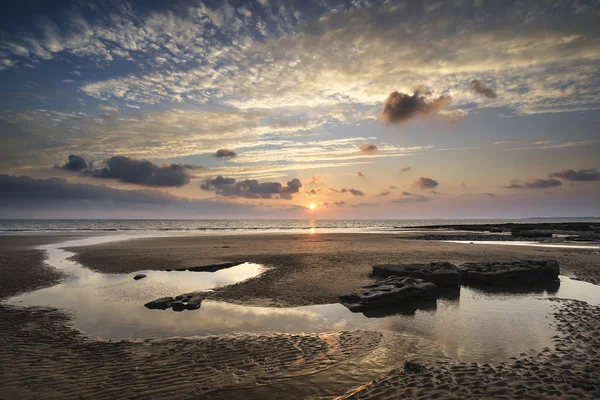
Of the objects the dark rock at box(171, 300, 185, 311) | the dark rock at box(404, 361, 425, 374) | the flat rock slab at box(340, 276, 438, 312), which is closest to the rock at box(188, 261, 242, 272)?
the dark rock at box(171, 300, 185, 311)

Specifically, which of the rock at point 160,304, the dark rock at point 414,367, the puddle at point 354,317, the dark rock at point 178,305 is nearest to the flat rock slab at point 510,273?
the puddle at point 354,317

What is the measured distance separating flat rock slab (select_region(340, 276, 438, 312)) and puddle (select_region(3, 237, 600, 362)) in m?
0.53

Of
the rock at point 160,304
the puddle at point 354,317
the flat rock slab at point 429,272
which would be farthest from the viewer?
the flat rock slab at point 429,272

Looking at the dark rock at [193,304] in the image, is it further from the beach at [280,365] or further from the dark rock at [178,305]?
the beach at [280,365]

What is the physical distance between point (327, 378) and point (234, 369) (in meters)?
2.40

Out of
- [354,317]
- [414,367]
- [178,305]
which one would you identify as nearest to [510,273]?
[354,317]

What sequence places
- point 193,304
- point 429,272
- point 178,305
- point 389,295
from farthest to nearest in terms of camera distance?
point 429,272, point 389,295, point 193,304, point 178,305

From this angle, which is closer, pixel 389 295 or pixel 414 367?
pixel 414 367

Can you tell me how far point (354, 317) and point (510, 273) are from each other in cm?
1163

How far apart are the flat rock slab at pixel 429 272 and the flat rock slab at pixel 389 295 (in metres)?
2.24

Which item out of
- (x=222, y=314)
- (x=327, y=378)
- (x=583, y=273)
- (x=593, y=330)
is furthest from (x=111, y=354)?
(x=583, y=273)

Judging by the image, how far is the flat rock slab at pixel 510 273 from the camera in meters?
18.5

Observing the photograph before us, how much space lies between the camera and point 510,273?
18750 mm

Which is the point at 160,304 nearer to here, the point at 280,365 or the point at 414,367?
the point at 280,365
